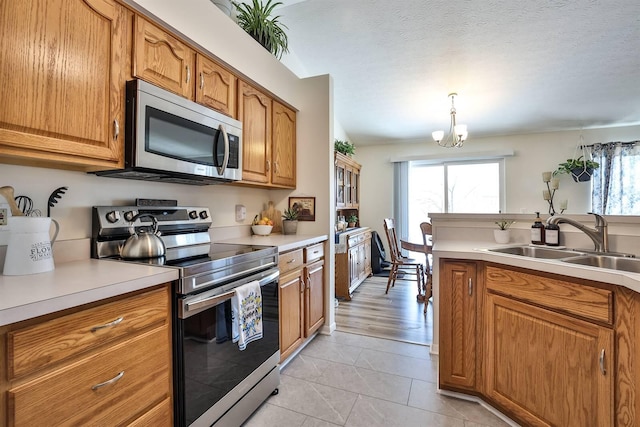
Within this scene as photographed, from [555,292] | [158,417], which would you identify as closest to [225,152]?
[158,417]

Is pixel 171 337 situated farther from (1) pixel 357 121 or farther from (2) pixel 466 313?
(1) pixel 357 121

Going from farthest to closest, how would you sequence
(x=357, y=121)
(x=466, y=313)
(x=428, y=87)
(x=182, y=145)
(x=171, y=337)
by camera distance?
(x=357, y=121) → (x=428, y=87) → (x=466, y=313) → (x=182, y=145) → (x=171, y=337)

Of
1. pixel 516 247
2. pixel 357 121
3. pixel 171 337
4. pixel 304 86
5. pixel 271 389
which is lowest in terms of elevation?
pixel 271 389

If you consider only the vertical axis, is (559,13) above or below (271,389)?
above

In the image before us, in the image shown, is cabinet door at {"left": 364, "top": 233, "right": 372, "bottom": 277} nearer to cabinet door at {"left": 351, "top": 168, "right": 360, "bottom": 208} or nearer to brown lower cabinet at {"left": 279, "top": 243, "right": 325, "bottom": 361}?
cabinet door at {"left": 351, "top": 168, "right": 360, "bottom": 208}

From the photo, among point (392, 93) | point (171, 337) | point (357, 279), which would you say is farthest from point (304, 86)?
point (357, 279)

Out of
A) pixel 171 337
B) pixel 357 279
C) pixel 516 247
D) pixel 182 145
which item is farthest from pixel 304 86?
pixel 357 279

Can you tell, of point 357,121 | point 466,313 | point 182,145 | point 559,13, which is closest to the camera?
point 182,145

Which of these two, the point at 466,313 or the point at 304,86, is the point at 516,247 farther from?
the point at 304,86

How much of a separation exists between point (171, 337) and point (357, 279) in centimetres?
319

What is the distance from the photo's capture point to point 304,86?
2.78 m

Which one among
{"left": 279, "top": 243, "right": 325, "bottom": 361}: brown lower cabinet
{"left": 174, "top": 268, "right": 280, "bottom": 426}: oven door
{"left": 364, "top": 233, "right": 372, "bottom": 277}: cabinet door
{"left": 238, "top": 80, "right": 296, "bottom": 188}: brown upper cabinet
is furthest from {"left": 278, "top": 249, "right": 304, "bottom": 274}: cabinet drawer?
{"left": 364, "top": 233, "right": 372, "bottom": 277}: cabinet door

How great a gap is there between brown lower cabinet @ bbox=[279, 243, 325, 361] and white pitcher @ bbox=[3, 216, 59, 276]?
1193 millimetres

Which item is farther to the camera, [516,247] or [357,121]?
[357,121]
